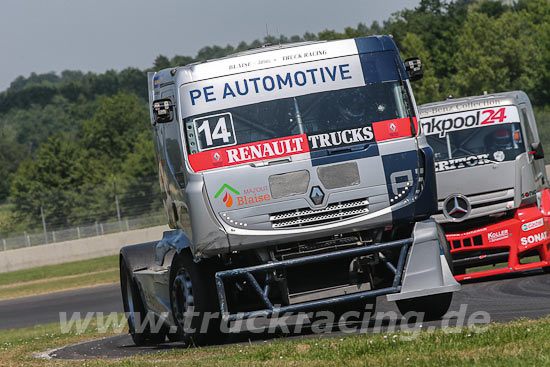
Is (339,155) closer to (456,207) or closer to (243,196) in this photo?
(243,196)

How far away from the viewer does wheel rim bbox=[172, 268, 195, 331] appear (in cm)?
1009

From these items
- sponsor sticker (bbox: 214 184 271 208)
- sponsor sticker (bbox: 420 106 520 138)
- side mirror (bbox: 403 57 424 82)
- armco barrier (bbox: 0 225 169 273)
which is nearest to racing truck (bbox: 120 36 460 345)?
sponsor sticker (bbox: 214 184 271 208)

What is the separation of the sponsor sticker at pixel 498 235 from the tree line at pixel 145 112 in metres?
5.28

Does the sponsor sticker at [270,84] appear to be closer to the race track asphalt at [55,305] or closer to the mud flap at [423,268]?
the mud flap at [423,268]

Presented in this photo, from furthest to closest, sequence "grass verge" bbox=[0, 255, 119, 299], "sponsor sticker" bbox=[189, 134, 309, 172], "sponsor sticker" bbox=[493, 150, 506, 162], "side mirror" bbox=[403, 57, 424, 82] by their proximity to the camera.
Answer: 1. "grass verge" bbox=[0, 255, 119, 299]
2. "sponsor sticker" bbox=[493, 150, 506, 162]
3. "side mirror" bbox=[403, 57, 424, 82]
4. "sponsor sticker" bbox=[189, 134, 309, 172]

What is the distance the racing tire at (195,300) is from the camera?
32.4 ft

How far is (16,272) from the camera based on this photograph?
4169 centimetres

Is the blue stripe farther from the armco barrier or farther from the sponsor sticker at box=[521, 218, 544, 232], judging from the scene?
the armco barrier

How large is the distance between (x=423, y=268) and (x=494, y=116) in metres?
6.53

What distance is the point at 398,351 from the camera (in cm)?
740

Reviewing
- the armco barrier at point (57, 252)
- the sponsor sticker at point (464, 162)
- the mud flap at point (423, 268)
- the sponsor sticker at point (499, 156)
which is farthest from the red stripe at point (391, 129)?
the armco barrier at point (57, 252)

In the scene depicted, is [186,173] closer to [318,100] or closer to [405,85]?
[318,100]

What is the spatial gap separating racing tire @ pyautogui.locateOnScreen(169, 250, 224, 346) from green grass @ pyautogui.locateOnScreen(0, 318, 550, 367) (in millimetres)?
348

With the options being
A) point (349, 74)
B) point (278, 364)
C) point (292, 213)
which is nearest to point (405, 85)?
point (349, 74)
